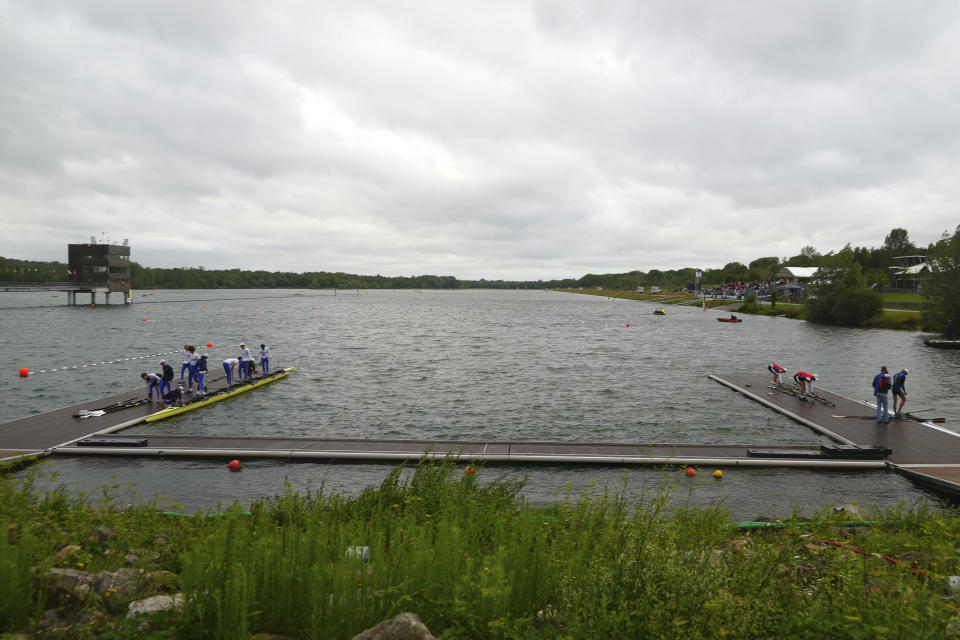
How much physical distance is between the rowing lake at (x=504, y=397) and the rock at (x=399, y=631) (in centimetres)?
466

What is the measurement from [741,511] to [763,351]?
148ft

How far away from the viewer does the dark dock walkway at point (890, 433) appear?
15791mm

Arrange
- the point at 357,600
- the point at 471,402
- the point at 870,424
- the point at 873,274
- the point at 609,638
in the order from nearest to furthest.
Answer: the point at 609,638 < the point at 357,600 < the point at 870,424 < the point at 471,402 < the point at 873,274

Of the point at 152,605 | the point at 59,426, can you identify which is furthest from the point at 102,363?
the point at 152,605

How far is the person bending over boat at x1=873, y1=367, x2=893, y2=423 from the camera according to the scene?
20.4m

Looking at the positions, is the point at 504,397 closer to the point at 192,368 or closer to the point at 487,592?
the point at 192,368

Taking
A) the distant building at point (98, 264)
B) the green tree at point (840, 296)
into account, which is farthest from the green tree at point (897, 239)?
the distant building at point (98, 264)

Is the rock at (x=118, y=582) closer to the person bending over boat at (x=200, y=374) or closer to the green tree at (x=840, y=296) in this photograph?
the person bending over boat at (x=200, y=374)

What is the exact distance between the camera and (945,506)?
1352 centimetres

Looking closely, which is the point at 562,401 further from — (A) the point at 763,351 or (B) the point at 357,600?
(A) the point at 763,351

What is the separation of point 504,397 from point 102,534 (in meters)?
23.7

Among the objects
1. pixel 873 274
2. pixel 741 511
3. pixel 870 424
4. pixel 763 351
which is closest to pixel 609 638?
pixel 741 511

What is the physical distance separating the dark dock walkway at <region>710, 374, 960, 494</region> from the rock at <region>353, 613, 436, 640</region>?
17171 mm

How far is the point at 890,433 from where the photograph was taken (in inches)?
780
